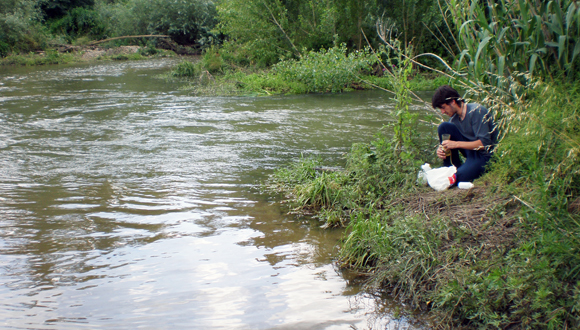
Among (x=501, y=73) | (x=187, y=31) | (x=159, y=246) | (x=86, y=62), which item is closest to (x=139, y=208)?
(x=159, y=246)

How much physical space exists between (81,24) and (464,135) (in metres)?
43.6

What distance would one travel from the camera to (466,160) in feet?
16.5

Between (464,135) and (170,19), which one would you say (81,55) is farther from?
(464,135)

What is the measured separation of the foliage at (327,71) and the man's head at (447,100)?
11.6 metres

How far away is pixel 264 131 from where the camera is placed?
10.6 meters

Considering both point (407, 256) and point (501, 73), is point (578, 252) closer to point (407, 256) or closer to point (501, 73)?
point (407, 256)

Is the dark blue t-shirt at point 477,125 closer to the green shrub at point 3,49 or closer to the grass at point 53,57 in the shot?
the grass at point 53,57

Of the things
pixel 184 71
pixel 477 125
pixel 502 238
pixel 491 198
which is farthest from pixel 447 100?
pixel 184 71

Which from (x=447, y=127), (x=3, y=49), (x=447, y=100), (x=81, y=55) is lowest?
(x=81, y=55)

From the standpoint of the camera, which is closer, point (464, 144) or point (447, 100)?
point (464, 144)

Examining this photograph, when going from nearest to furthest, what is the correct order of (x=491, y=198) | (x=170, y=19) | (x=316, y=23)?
(x=491, y=198) → (x=316, y=23) → (x=170, y=19)

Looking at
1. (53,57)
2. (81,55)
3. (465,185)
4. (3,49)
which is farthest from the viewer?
(81,55)

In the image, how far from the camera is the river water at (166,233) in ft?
12.1

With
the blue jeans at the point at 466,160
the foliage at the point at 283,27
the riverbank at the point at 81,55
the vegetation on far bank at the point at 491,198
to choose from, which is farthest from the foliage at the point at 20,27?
the blue jeans at the point at 466,160
